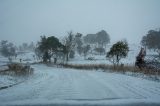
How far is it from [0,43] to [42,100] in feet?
526

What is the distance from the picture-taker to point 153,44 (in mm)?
82312

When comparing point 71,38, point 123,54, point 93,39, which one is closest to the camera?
point 123,54

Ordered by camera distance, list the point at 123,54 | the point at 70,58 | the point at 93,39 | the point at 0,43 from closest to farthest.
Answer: the point at 123,54, the point at 70,58, the point at 93,39, the point at 0,43

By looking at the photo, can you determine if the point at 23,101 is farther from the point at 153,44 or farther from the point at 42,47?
the point at 153,44

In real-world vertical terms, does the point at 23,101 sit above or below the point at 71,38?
below

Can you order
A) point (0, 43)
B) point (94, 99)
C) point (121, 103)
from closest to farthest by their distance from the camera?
point (121, 103) → point (94, 99) → point (0, 43)

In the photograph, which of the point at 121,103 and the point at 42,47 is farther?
the point at 42,47

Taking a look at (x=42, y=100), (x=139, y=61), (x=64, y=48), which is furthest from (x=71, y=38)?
(x=42, y=100)

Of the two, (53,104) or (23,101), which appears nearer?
(53,104)

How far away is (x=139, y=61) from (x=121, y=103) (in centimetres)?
2004

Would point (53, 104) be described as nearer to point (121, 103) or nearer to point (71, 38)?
point (121, 103)

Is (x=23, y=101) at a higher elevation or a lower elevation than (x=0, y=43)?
lower

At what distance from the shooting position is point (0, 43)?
6304 inches

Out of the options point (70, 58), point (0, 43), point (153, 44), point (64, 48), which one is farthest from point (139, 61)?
point (0, 43)
